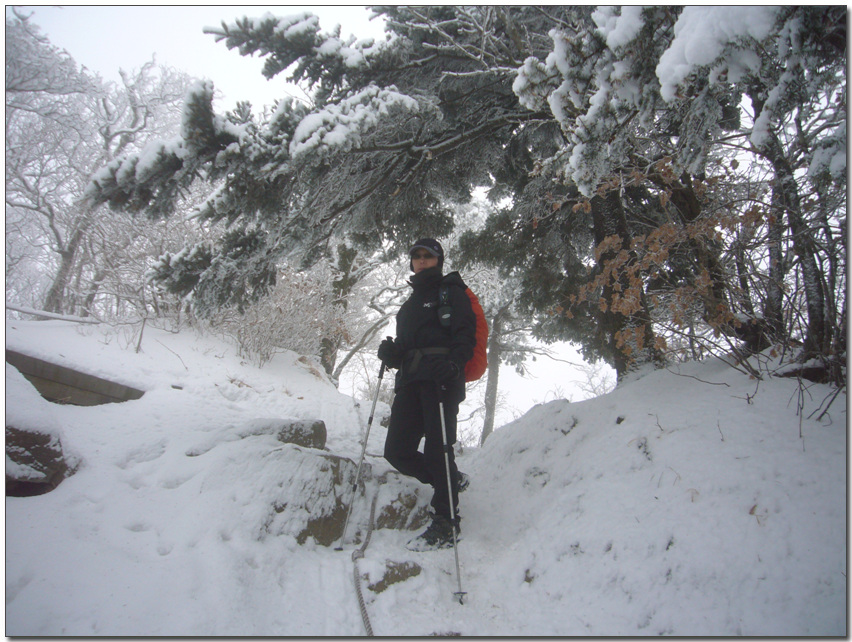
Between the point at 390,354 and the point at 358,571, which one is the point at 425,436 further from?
the point at 358,571

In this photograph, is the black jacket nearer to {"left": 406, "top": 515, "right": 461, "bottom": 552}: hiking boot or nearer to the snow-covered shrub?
{"left": 406, "top": 515, "right": 461, "bottom": 552}: hiking boot

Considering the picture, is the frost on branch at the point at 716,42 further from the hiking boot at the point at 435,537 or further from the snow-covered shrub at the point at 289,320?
the snow-covered shrub at the point at 289,320

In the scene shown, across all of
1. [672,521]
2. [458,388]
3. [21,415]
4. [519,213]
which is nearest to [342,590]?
[458,388]

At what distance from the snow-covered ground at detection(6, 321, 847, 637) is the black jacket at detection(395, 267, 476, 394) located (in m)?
1.18

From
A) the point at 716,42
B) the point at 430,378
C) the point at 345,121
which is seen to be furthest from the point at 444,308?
the point at 716,42

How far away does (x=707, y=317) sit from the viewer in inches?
113

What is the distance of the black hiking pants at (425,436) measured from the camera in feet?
9.58

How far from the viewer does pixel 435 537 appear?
2.79 metres

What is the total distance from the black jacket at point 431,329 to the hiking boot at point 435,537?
94 centimetres

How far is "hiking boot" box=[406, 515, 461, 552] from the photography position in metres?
2.74

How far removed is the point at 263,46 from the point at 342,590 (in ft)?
12.8

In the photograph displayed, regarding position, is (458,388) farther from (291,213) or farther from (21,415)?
(21,415)

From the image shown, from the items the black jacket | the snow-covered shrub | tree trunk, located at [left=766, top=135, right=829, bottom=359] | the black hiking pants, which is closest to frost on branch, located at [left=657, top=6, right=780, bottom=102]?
tree trunk, located at [left=766, top=135, right=829, bottom=359]

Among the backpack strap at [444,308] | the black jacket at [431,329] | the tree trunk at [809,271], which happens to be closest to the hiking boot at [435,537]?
the black jacket at [431,329]
